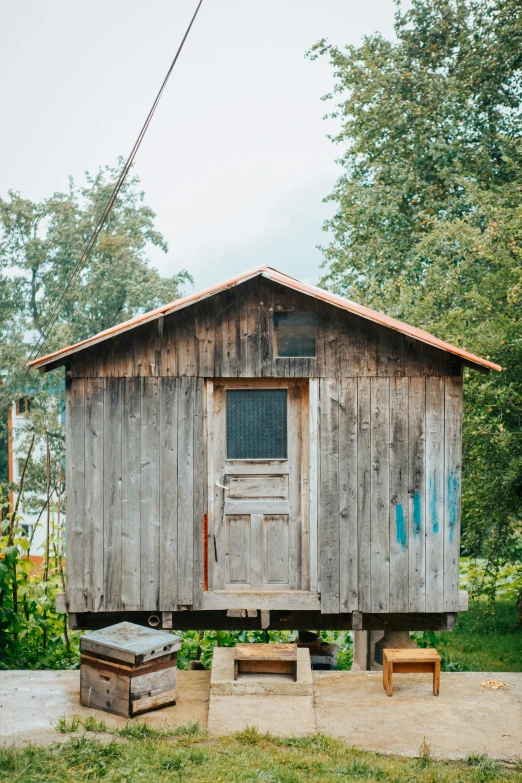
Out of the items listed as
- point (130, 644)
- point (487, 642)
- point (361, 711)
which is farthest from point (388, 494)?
point (487, 642)

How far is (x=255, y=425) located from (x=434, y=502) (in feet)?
6.06

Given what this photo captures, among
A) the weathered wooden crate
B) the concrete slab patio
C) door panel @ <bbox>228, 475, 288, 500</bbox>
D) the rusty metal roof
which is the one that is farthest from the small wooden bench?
the rusty metal roof

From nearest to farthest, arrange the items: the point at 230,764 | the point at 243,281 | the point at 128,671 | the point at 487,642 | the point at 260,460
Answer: the point at 230,764, the point at 128,671, the point at 243,281, the point at 260,460, the point at 487,642

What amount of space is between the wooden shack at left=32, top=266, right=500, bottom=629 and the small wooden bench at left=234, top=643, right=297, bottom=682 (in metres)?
0.84

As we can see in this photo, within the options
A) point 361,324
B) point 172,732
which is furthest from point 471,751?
point 361,324

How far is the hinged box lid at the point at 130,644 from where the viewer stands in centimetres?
605

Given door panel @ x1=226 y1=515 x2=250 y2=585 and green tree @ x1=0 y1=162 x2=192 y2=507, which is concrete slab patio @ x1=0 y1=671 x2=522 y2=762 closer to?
door panel @ x1=226 y1=515 x2=250 y2=585

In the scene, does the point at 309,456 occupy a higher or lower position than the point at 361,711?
higher

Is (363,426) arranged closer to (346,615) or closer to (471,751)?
(346,615)

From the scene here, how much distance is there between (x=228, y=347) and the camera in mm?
7586

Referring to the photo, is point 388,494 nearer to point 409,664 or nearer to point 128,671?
point 409,664

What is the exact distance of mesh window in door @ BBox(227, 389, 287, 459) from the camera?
7719mm

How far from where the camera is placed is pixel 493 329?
11.1 metres

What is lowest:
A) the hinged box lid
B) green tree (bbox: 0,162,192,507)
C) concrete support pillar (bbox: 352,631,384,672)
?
concrete support pillar (bbox: 352,631,384,672)
